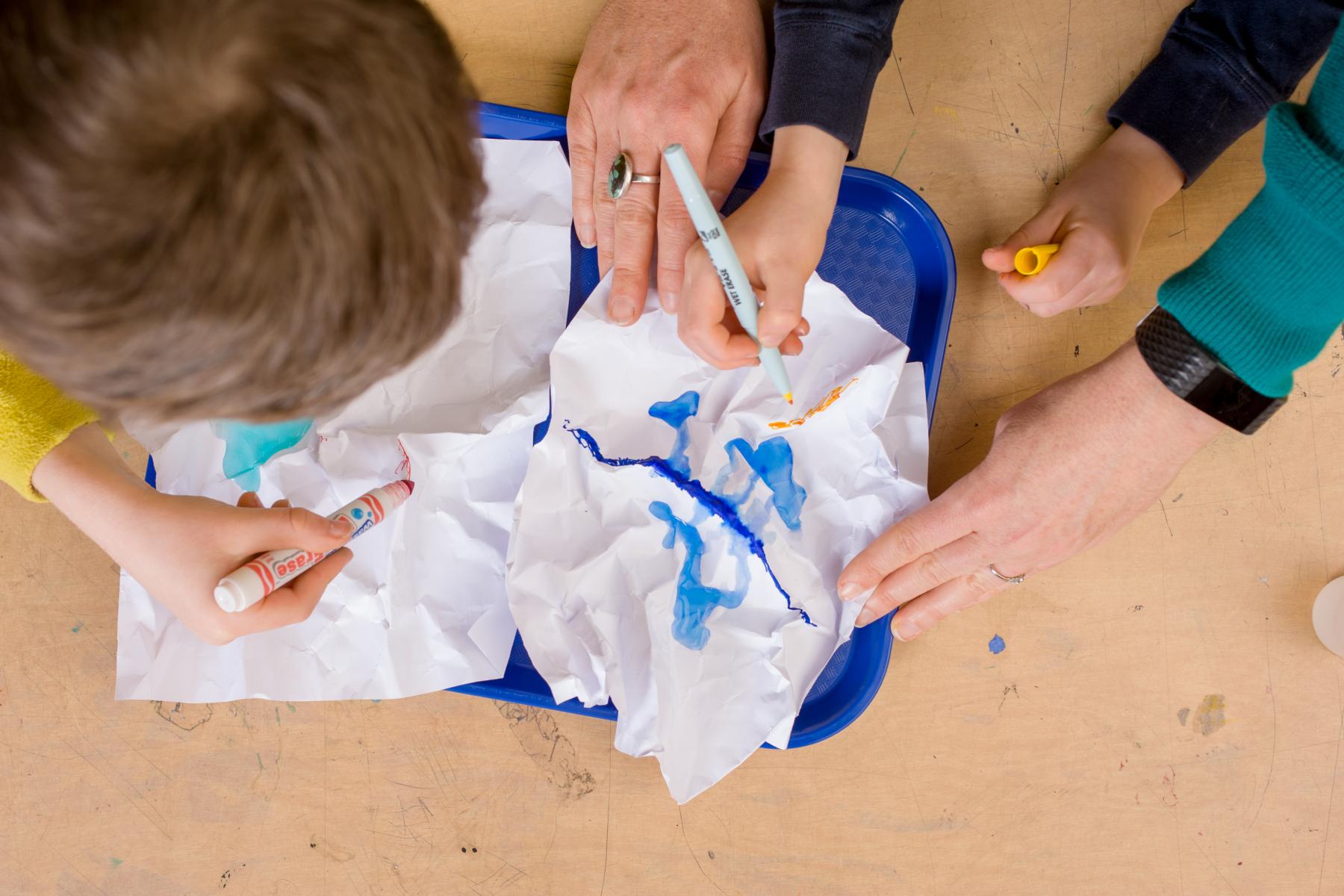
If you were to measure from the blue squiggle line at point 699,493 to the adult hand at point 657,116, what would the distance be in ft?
0.35

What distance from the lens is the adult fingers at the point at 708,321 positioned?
577 millimetres

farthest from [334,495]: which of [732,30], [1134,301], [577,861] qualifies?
[1134,301]

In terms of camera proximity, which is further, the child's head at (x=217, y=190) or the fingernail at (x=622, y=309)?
the fingernail at (x=622, y=309)

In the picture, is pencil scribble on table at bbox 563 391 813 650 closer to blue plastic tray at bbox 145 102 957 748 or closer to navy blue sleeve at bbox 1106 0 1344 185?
blue plastic tray at bbox 145 102 957 748

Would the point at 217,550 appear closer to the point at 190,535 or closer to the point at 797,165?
the point at 190,535

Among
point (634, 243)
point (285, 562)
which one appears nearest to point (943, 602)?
point (634, 243)

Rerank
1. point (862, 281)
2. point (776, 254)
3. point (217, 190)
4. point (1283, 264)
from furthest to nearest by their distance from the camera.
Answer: point (862, 281), point (776, 254), point (1283, 264), point (217, 190)

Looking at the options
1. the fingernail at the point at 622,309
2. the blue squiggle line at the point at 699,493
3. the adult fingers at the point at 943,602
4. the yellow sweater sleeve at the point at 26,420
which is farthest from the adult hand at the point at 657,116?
the yellow sweater sleeve at the point at 26,420

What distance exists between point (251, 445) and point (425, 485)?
0.16 m

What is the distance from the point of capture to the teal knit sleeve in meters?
0.46

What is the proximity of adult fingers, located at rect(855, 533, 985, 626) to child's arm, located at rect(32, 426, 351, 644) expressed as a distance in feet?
1.37

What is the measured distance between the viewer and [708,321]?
1.91 feet

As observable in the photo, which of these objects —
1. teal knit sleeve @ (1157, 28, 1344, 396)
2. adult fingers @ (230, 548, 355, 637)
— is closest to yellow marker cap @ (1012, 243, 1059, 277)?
teal knit sleeve @ (1157, 28, 1344, 396)

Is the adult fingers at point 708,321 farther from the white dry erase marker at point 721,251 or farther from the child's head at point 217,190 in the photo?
the child's head at point 217,190
